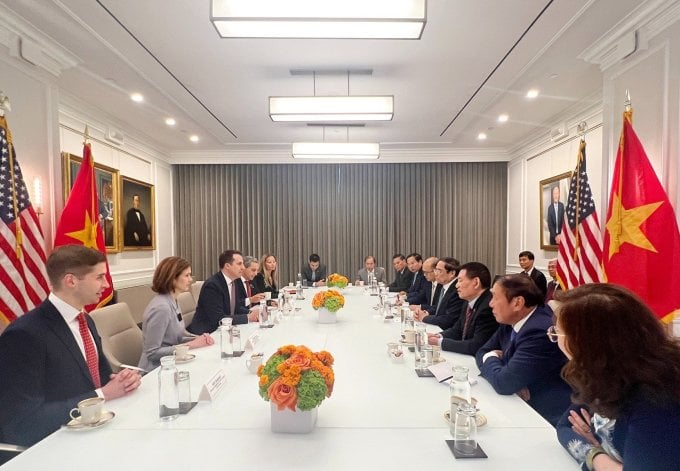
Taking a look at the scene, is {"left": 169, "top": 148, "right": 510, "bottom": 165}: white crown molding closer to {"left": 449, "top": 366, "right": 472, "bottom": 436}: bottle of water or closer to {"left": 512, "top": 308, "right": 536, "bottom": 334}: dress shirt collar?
{"left": 512, "top": 308, "right": 536, "bottom": 334}: dress shirt collar

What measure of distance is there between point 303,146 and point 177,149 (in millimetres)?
3250

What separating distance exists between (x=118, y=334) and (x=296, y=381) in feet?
6.17

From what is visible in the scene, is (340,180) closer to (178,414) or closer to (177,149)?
(177,149)

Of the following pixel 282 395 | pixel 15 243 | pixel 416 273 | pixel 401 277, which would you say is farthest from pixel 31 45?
pixel 401 277

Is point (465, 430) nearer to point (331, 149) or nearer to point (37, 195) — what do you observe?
point (37, 195)

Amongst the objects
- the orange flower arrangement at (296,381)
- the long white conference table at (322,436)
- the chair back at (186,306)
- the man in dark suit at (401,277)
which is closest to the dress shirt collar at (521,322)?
the long white conference table at (322,436)

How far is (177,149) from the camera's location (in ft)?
23.1

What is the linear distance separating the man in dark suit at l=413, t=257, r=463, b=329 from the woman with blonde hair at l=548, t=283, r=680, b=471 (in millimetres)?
2232

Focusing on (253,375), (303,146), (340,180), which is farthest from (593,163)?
(253,375)

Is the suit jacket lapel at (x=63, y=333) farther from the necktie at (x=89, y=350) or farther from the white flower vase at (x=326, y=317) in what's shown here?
the white flower vase at (x=326, y=317)

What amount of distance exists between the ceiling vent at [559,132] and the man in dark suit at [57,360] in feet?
18.1

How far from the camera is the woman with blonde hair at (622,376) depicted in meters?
0.93

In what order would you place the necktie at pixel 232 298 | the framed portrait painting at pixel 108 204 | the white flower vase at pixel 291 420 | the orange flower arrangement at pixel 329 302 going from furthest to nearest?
the framed portrait painting at pixel 108 204 → the necktie at pixel 232 298 → the orange flower arrangement at pixel 329 302 → the white flower vase at pixel 291 420

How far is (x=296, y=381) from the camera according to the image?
49.9 inches
